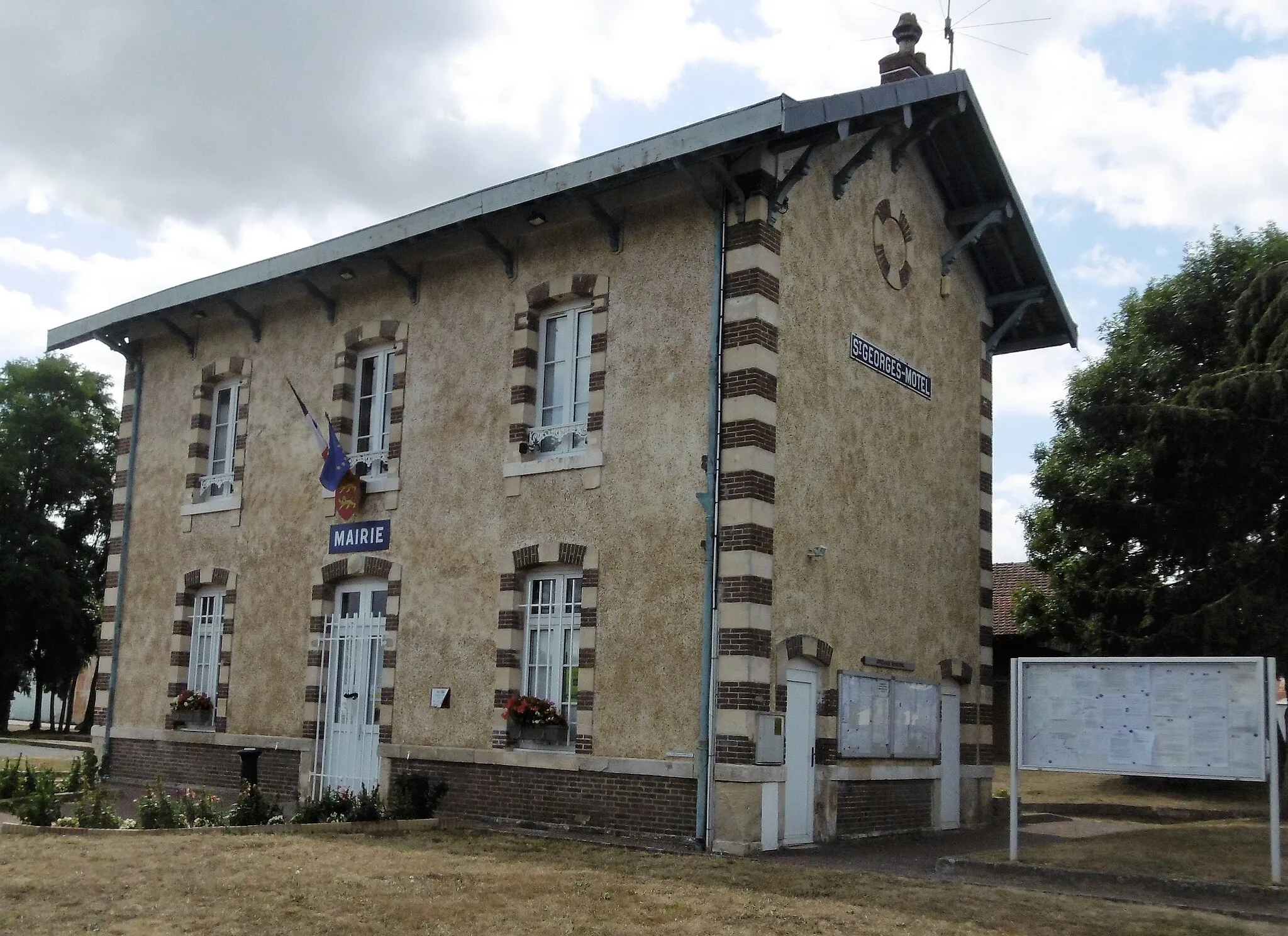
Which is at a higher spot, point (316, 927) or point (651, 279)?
point (651, 279)

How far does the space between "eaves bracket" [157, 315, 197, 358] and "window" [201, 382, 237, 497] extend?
2.16 ft

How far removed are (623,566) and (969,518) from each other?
5.23 meters

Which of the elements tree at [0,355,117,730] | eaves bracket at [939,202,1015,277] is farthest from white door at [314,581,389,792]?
tree at [0,355,117,730]

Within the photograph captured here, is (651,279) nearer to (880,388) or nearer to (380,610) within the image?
(880,388)

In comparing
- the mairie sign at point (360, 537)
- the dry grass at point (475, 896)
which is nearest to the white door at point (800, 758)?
the dry grass at point (475, 896)

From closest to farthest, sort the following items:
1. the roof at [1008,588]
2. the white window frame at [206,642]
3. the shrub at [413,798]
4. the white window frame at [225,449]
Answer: the shrub at [413,798], the white window frame at [206,642], the white window frame at [225,449], the roof at [1008,588]

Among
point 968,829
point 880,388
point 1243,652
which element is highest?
point 880,388

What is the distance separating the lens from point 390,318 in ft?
49.1

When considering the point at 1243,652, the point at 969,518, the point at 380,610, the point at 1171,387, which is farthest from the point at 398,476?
the point at 1171,387

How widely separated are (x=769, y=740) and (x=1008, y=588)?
1848 cm

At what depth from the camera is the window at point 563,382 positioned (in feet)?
43.0

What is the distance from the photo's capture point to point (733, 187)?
11.8 metres

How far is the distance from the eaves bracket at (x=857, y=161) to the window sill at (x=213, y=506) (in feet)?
26.8

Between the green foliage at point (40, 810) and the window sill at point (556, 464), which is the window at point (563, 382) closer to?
the window sill at point (556, 464)
